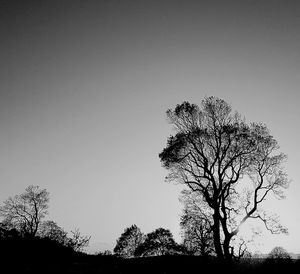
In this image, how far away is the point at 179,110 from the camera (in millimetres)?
21453

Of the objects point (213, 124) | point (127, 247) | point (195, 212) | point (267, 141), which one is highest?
point (213, 124)

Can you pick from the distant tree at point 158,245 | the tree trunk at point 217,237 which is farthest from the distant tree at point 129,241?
the tree trunk at point 217,237

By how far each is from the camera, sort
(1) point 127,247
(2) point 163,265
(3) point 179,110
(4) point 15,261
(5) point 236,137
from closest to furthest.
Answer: (4) point 15,261 < (2) point 163,265 < (5) point 236,137 < (3) point 179,110 < (1) point 127,247

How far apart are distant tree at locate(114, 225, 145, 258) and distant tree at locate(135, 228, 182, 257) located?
494cm

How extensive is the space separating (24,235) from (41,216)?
35383 millimetres

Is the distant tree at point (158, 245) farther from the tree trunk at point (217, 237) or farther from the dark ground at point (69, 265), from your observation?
the dark ground at point (69, 265)

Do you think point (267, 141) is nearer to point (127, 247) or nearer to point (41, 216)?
point (41, 216)

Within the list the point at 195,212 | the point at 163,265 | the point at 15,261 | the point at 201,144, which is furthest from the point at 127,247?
the point at 15,261

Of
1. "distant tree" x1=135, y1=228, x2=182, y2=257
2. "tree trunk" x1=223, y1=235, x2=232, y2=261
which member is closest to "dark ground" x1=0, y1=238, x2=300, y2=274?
"tree trunk" x1=223, y1=235, x2=232, y2=261

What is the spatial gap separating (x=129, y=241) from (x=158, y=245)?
31.3ft

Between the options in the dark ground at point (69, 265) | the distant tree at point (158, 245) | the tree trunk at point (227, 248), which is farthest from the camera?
the distant tree at point (158, 245)

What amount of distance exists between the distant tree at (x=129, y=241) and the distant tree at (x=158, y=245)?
4.94 meters

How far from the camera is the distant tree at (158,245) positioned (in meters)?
56.8

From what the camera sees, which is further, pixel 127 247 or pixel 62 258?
pixel 127 247
